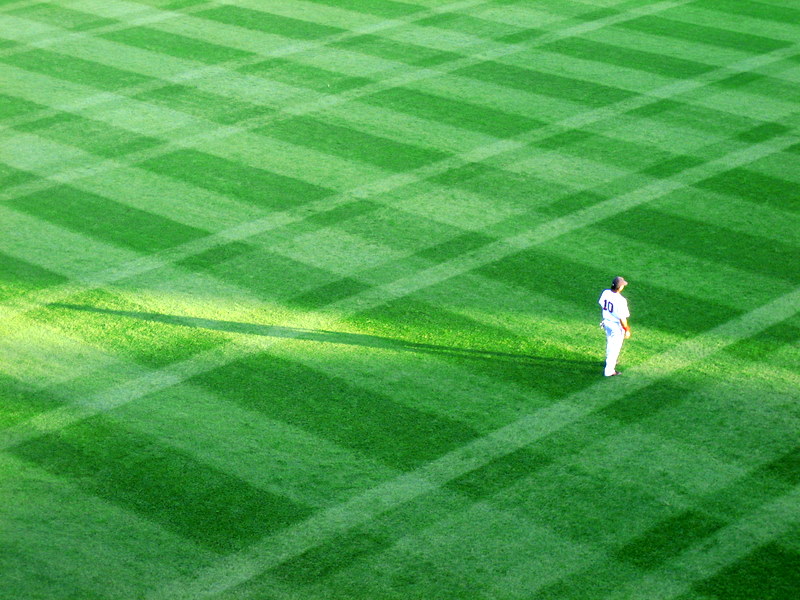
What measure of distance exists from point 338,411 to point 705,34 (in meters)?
17.0

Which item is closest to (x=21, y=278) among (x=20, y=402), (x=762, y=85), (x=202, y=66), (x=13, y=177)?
(x=20, y=402)

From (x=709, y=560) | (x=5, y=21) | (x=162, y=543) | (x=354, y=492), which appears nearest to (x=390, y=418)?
(x=354, y=492)

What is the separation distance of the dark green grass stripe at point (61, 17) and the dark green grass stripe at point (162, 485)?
666 inches

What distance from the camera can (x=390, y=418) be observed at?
12.3 metres

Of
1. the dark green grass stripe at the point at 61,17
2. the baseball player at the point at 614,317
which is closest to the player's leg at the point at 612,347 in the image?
the baseball player at the point at 614,317

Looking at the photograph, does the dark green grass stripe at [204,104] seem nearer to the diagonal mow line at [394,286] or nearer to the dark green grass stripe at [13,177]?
the dark green grass stripe at [13,177]

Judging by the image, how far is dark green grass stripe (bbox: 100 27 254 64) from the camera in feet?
79.7

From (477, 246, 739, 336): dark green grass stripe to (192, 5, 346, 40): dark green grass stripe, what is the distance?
1178 cm

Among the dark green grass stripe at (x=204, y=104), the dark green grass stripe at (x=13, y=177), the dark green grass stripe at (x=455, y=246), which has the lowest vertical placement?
the dark green grass stripe at (x=455, y=246)

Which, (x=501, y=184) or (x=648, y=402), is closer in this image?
(x=648, y=402)

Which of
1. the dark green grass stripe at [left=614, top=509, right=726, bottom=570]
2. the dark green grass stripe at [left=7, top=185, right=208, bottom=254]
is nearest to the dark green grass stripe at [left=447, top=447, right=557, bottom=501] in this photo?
the dark green grass stripe at [left=614, top=509, right=726, bottom=570]

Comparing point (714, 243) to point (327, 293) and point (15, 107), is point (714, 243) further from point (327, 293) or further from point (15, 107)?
point (15, 107)

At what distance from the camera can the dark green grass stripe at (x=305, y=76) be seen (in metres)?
22.5

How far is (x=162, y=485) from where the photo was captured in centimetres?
1124
